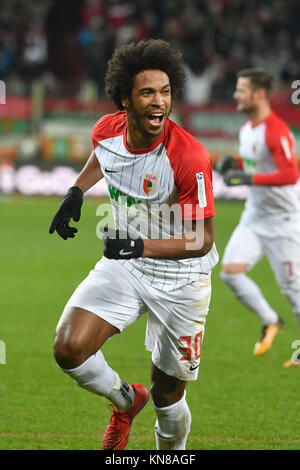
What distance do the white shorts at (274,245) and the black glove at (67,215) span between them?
3.03 m

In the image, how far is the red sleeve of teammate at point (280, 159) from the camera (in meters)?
7.14

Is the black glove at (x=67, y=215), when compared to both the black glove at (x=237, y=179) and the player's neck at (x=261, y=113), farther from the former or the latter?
the player's neck at (x=261, y=113)

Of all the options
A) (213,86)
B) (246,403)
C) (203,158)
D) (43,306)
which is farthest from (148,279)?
(213,86)

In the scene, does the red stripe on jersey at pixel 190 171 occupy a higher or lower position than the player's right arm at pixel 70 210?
higher

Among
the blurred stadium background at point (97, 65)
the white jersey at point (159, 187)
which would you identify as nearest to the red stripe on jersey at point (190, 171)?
the white jersey at point (159, 187)

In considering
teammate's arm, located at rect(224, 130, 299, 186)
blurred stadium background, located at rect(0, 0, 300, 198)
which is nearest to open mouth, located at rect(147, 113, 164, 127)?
teammate's arm, located at rect(224, 130, 299, 186)

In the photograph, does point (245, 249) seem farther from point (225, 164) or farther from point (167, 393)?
point (167, 393)

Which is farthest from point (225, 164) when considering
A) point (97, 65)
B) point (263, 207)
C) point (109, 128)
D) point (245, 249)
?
point (97, 65)

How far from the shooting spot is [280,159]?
7.27 metres

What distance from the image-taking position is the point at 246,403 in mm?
5852

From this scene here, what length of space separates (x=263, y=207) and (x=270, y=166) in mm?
396

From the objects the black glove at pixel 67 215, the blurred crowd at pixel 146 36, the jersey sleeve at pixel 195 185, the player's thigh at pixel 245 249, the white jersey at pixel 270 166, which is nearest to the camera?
the jersey sleeve at pixel 195 185

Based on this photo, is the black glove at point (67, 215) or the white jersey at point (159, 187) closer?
the white jersey at point (159, 187)
